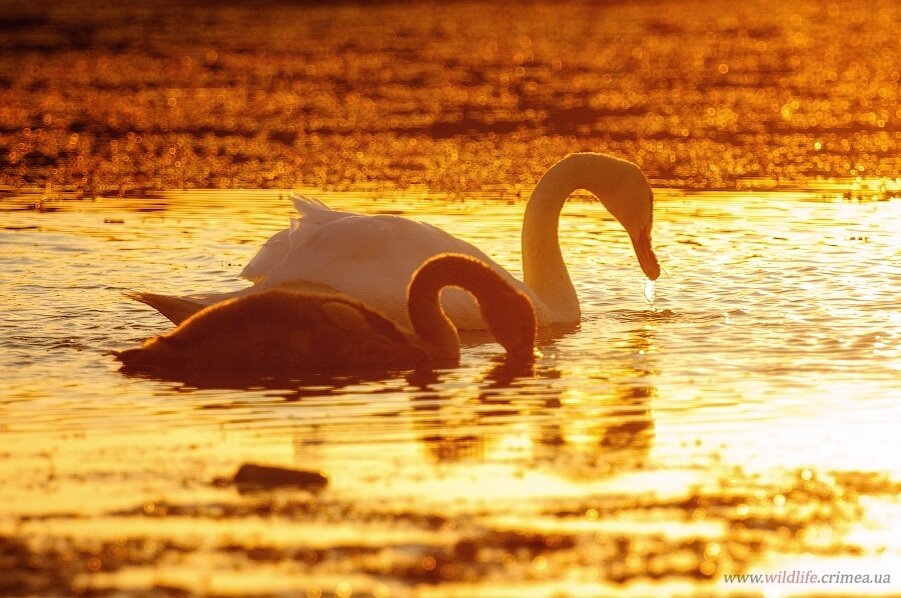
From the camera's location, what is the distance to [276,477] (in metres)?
6.21

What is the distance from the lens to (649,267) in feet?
34.3

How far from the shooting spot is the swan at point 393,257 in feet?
30.8

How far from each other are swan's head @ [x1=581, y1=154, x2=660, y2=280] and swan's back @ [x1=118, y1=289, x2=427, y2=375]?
254cm

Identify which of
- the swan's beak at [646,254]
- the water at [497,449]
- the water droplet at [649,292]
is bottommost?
the water at [497,449]

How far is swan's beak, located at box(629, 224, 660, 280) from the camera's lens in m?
10.4

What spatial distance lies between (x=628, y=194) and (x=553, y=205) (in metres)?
0.48

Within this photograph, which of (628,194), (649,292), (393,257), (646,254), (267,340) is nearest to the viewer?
(267,340)

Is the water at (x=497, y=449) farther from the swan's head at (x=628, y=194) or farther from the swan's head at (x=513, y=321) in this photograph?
the swan's head at (x=628, y=194)

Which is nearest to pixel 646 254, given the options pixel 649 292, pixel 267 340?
pixel 649 292

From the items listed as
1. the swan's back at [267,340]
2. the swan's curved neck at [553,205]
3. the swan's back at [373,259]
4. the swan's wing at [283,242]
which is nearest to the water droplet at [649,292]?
the swan's curved neck at [553,205]

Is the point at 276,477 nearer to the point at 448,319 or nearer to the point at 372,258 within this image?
the point at 448,319

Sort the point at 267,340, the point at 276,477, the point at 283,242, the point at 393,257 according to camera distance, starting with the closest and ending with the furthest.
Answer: the point at 276,477, the point at 267,340, the point at 393,257, the point at 283,242

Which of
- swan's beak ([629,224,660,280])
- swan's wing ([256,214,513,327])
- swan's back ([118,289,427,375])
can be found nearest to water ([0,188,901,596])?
swan's beak ([629,224,660,280])

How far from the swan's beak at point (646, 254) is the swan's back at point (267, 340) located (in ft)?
7.76
